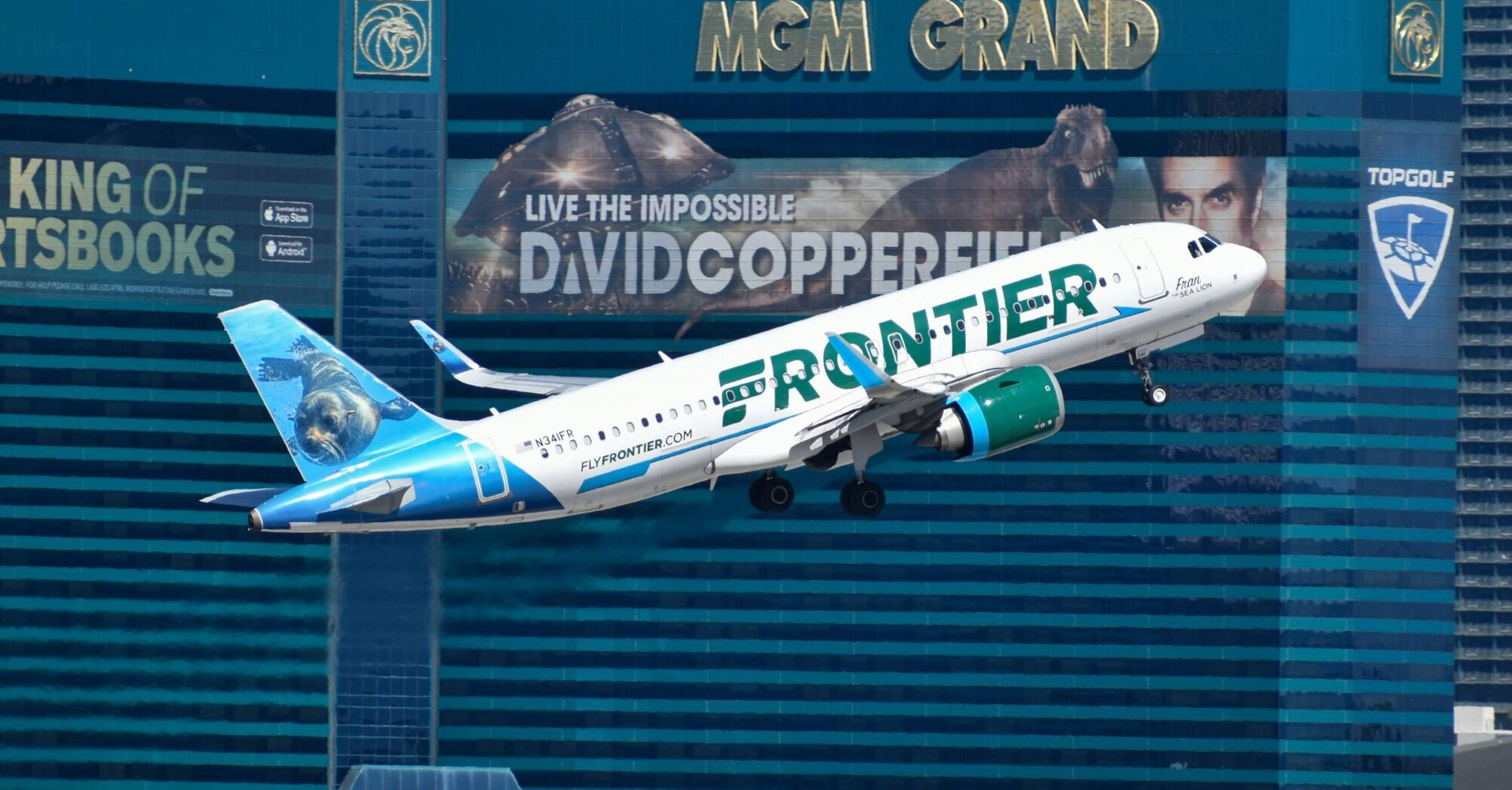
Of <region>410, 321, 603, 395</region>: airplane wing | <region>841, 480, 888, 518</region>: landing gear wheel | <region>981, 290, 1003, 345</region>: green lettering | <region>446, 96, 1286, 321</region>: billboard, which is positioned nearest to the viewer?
<region>981, 290, 1003, 345</region>: green lettering

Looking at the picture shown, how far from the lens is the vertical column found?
619 ft

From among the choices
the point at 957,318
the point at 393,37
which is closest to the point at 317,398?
the point at 957,318

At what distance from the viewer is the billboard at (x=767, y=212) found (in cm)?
18925

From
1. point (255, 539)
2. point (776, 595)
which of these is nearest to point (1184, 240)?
point (776, 595)

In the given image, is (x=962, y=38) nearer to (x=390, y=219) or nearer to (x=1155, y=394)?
(x=390, y=219)

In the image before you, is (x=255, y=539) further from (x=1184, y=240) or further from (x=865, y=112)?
(x=1184, y=240)

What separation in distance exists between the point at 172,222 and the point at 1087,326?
120810 mm

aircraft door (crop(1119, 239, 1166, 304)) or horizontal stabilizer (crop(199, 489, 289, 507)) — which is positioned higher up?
aircraft door (crop(1119, 239, 1166, 304))

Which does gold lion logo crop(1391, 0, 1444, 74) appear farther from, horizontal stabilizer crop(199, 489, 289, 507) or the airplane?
horizontal stabilizer crop(199, 489, 289, 507)

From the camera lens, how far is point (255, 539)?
186500mm

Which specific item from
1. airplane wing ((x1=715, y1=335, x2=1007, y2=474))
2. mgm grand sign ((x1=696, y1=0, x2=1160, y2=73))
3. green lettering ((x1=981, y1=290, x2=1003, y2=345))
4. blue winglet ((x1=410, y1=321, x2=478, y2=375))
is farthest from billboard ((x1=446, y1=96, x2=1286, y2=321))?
airplane wing ((x1=715, y1=335, x2=1007, y2=474))

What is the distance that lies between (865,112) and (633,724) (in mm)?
49677

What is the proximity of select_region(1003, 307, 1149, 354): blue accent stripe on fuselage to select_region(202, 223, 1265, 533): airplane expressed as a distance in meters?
0.06

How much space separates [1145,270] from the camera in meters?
89.8
